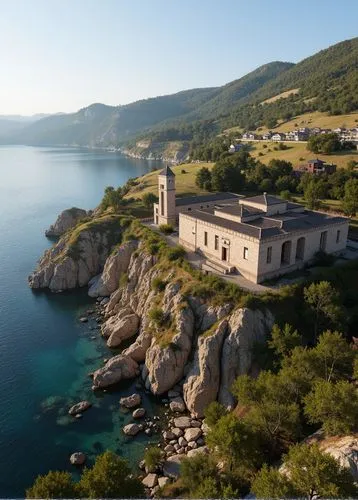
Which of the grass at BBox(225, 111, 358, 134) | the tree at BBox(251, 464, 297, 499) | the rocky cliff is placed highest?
the grass at BBox(225, 111, 358, 134)

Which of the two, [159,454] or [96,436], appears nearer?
[159,454]

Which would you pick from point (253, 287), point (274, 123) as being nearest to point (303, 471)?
point (253, 287)

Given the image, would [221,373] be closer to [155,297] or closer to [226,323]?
[226,323]

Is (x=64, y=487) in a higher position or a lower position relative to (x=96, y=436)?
higher

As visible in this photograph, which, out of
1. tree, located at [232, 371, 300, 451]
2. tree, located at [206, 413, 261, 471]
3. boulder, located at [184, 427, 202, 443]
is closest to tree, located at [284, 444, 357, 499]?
tree, located at [206, 413, 261, 471]

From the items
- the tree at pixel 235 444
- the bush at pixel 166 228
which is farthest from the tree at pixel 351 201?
the tree at pixel 235 444

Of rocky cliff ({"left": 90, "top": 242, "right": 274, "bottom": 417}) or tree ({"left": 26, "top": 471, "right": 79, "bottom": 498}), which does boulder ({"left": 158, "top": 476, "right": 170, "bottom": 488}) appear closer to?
rocky cliff ({"left": 90, "top": 242, "right": 274, "bottom": 417})
